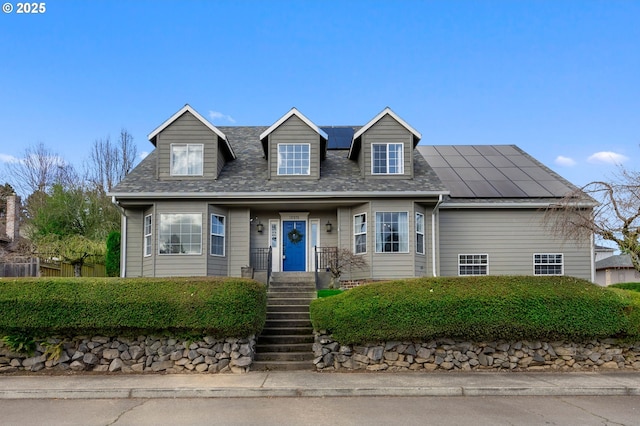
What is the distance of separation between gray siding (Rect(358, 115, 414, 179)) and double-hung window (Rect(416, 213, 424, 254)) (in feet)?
4.70

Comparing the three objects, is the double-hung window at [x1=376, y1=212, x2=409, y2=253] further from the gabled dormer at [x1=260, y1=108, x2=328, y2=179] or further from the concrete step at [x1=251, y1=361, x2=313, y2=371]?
the concrete step at [x1=251, y1=361, x2=313, y2=371]

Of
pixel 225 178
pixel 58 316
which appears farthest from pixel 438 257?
pixel 58 316

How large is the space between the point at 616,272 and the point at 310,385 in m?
29.2

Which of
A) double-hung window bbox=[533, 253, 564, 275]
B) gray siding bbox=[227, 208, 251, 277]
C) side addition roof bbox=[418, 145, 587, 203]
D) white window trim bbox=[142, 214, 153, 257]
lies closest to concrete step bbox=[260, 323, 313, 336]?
gray siding bbox=[227, 208, 251, 277]

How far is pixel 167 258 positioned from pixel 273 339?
5.86 metres

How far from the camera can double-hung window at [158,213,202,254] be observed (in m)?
15.5

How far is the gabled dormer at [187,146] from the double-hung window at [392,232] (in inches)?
223

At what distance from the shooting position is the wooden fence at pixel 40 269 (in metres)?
15.6

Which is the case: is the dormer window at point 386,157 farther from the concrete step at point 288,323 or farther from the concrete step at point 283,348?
the concrete step at point 283,348

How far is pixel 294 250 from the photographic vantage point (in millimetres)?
16859

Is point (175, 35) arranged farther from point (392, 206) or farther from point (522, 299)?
point (522, 299)

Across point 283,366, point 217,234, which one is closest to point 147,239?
point 217,234

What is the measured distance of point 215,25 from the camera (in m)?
12.2

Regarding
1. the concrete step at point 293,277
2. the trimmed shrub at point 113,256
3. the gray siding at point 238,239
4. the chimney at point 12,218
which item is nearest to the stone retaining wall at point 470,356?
the concrete step at point 293,277
